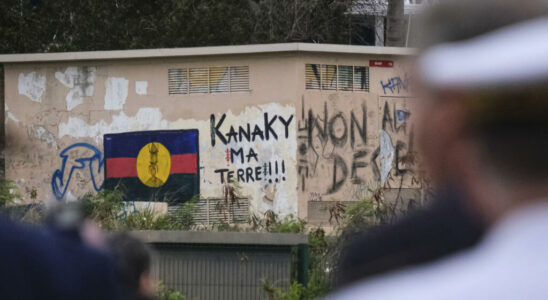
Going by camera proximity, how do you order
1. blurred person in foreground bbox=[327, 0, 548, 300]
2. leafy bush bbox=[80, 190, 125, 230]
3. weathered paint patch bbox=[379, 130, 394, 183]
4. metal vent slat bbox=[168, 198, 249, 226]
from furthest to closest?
weathered paint patch bbox=[379, 130, 394, 183] < metal vent slat bbox=[168, 198, 249, 226] < leafy bush bbox=[80, 190, 125, 230] < blurred person in foreground bbox=[327, 0, 548, 300]

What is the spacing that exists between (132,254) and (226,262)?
5.36 metres

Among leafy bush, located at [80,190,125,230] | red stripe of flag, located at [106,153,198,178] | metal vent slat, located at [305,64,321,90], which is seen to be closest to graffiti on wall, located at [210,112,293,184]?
red stripe of flag, located at [106,153,198,178]

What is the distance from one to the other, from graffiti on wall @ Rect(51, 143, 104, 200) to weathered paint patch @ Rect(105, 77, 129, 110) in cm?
88

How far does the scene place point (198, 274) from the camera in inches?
305

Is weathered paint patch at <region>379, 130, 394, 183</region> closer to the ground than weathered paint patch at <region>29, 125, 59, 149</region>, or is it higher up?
closer to the ground

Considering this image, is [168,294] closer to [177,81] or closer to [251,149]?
[251,149]

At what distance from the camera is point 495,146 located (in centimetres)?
86

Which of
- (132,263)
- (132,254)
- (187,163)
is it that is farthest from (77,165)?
(132,263)

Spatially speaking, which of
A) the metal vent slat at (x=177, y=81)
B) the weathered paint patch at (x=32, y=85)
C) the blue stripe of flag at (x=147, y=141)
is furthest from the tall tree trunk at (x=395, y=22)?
the weathered paint patch at (x=32, y=85)

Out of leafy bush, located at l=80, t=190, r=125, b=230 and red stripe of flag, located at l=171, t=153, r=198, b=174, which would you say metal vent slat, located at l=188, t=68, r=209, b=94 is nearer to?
red stripe of flag, located at l=171, t=153, r=198, b=174

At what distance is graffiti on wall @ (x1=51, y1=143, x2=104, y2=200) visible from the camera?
1541cm

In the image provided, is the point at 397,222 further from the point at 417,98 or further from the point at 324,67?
the point at 324,67

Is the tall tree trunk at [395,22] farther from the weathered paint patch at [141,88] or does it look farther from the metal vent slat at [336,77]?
the weathered paint patch at [141,88]

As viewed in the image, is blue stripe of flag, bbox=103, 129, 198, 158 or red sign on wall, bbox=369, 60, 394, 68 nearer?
red sign on wall, bbox=369, 60, 394, 68
